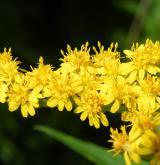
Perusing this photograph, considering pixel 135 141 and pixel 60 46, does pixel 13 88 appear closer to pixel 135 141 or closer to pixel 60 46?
pixel 135 141

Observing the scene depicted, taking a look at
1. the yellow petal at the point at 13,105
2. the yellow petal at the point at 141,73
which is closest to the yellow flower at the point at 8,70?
the yellow petal at the point at 13,105

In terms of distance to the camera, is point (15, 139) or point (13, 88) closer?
point (13, 88)

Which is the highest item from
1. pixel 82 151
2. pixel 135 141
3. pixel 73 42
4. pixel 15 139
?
pixel 73 42

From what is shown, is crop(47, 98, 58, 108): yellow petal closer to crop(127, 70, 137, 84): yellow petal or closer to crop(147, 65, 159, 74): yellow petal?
crop(127, 70, 137, 84): yellow petal

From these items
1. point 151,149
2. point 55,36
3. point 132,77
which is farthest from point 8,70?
point 55,36

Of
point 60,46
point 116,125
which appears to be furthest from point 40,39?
point 116,125

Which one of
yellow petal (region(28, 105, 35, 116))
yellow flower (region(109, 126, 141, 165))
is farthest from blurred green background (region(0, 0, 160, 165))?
yellow flower (region(109, 126, 141, 165))

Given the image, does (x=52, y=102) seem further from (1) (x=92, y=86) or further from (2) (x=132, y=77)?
(2) (x=132, y=77)
